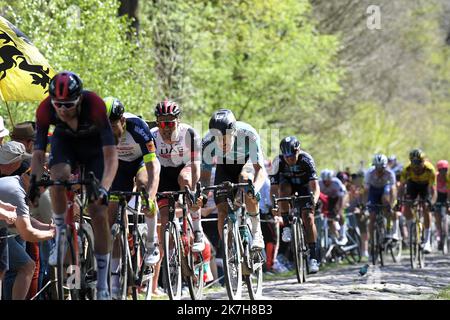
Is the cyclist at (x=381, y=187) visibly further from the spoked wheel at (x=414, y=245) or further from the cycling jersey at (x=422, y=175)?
the spoked wheel at (x=414, y=245)

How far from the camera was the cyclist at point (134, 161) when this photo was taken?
10.3 metres

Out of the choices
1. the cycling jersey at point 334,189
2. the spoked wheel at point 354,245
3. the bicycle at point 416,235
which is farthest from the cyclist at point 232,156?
the spoked wheel at point 354,245

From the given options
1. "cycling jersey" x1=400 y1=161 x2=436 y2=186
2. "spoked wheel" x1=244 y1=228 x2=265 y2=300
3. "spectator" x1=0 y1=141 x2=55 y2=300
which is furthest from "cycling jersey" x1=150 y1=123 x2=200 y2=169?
"cycling jersey" x1=400 y1=161 x2=436 y2=186

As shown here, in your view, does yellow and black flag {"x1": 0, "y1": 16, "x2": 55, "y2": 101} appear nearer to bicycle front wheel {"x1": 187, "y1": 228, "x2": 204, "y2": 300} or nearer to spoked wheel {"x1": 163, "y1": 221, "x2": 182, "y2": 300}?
bicycle front wheel {"x1": 187, "y1": 228, "x2": 204, "y2": 300}

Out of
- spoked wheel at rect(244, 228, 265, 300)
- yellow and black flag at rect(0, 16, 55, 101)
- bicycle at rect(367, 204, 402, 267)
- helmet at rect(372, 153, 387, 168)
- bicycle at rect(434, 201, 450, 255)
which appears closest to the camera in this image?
spoked wheel at rect(244, 228, 265, 300)

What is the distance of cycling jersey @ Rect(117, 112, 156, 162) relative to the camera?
10546mm

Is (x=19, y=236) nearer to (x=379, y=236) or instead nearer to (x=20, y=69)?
(x=20, y=69)

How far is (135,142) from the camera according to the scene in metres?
10.9

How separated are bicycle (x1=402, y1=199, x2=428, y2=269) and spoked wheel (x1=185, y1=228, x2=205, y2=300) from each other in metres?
8.75

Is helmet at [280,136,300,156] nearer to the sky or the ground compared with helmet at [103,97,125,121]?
nearer to the sky

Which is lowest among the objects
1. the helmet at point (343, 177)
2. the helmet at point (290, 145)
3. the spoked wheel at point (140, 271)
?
the spoked wheel at point (140, 271)

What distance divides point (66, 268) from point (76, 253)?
17 centimetres

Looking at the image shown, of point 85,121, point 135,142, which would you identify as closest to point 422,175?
point 135,142

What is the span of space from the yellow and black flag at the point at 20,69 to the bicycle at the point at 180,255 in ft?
10.9
